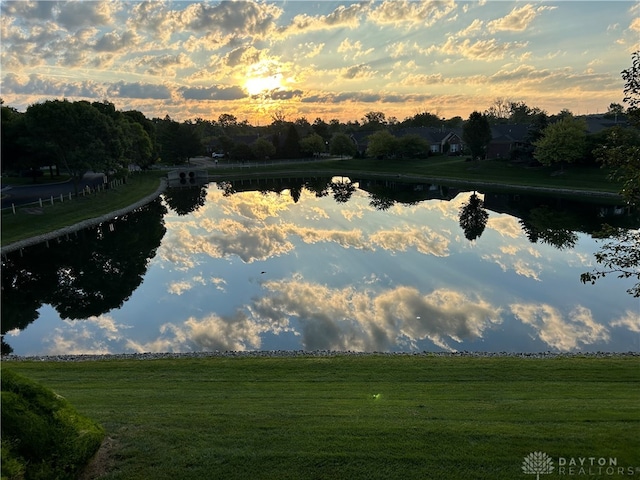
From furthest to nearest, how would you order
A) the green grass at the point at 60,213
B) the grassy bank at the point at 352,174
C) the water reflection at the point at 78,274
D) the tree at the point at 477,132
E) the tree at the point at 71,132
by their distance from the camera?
the tree at the point at 477,132
the tree at the point at 71,132
the grassy bank at the point at 352,174
the green grass at the point at 60,213
the water reflection at the point at 78,274

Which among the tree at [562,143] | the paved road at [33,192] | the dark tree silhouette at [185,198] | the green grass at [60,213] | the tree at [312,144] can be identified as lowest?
the dark tree silhouette at [185,198]

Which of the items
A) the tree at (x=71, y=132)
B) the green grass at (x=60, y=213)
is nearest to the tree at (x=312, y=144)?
the green grass at (x=60, y=213)

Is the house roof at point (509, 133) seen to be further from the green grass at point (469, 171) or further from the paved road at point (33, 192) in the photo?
the paved road at point (33, 192)

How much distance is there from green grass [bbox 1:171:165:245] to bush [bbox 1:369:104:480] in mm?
31344

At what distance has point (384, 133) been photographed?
3708 inches

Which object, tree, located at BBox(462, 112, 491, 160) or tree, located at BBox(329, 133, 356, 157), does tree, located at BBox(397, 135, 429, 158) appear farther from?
tree, located at BBox(329, 133, 356, 157)

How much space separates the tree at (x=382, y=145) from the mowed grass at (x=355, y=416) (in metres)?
82.1

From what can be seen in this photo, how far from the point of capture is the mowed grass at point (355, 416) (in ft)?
22.7

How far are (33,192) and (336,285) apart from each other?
4421 cm

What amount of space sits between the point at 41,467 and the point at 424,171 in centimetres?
8223

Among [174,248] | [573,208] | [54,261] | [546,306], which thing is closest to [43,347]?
[54,261]

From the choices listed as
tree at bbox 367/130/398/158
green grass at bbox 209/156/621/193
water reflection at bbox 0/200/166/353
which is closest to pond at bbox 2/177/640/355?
water reflection at bbox 0/200/166/353

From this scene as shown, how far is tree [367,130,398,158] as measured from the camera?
91.9 metres

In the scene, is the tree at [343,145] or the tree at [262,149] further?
the tree at [262,149]
